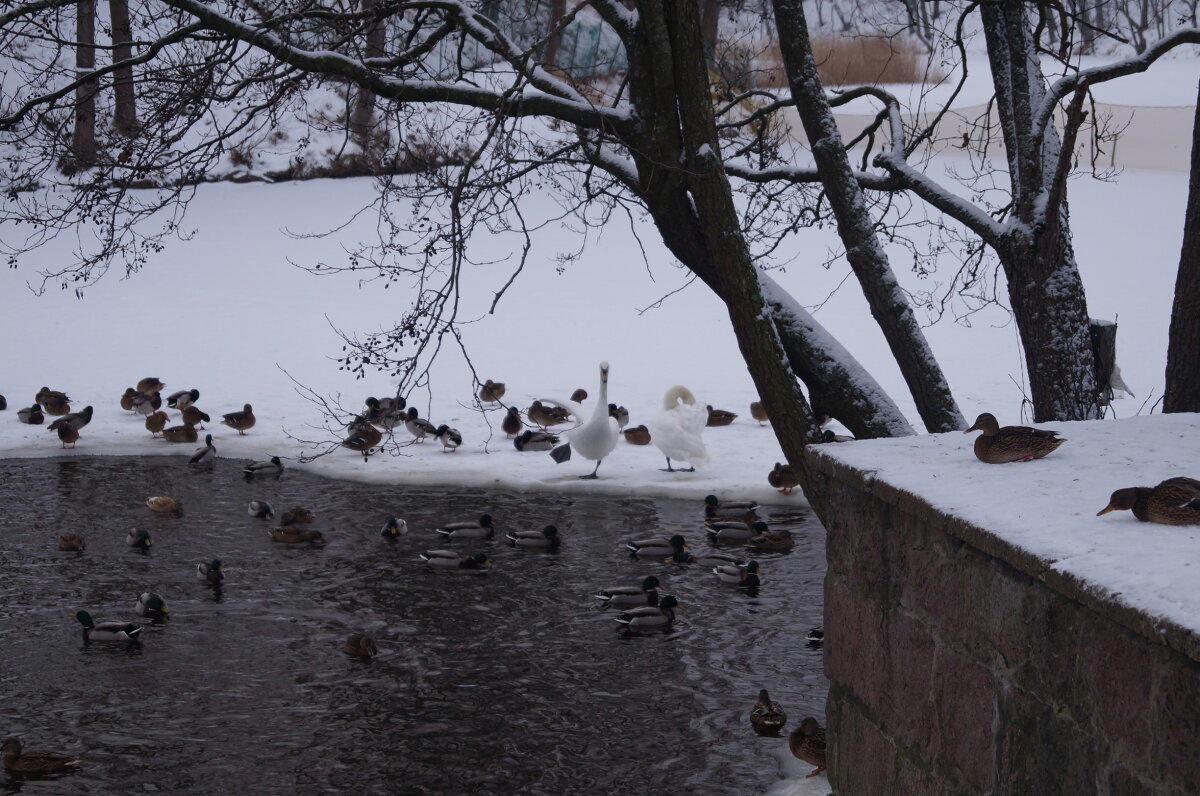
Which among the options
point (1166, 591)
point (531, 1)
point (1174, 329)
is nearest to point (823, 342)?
point (1174, 329)

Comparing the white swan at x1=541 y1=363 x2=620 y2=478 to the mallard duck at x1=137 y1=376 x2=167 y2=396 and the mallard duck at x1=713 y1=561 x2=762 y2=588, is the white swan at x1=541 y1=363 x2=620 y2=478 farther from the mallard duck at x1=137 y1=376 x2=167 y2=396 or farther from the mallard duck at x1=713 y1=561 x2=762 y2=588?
the mallard duck at x1=137 y1=376 x2=167 y2=396

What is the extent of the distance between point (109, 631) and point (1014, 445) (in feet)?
17.4

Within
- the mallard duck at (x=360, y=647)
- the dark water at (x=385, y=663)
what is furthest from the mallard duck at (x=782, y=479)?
the mallard duck at (x=360, y=647)

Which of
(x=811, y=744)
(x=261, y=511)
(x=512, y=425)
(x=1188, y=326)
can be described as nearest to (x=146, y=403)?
(x=512, y=425)

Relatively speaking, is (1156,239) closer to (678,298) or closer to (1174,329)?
(678,298)

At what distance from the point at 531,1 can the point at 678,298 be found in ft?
46.8

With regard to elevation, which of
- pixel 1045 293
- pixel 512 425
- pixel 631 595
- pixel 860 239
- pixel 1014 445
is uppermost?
pixel 860 239

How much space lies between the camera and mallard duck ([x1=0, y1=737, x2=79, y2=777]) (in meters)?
5.14

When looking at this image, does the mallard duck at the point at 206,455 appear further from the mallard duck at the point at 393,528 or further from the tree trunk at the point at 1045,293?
the tree trunk at the point at 1045,293

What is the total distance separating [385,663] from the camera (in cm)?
646

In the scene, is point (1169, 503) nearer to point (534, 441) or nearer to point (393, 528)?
point (393, 528)

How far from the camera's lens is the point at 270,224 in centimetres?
2634

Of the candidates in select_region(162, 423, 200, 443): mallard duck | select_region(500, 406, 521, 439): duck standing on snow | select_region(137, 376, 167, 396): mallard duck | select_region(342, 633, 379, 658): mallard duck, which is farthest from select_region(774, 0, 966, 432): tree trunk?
select_region(137, 376, 167, 396): mallard duck

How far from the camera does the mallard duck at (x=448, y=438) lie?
11625 millimetres
